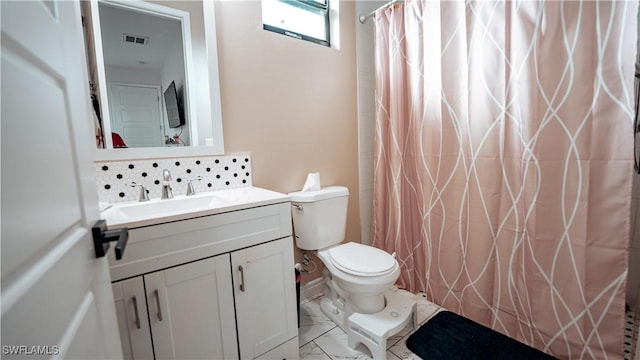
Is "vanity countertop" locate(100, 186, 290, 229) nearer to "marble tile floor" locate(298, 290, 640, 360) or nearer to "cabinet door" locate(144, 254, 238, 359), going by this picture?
"cabinet door" locate(144, 254, 238, 359)

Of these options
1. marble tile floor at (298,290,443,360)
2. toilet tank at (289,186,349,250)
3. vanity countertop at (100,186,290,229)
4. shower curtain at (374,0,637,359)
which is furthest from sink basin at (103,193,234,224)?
shower curtain at (374,0,637,359)

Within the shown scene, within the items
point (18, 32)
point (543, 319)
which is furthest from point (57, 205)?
point (543, 319)

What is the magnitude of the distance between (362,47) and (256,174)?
4.10 feet

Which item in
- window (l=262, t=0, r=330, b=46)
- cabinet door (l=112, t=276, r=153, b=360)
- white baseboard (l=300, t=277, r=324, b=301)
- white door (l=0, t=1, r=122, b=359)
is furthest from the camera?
white baseboard (l=300, t=277, r=324, b=301)

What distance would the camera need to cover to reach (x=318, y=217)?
167cm

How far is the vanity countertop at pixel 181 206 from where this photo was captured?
3.18 ft

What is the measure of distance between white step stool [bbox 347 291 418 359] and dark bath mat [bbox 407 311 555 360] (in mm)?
105

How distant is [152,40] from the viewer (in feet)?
4.50

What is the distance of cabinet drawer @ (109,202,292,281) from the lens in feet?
3.11

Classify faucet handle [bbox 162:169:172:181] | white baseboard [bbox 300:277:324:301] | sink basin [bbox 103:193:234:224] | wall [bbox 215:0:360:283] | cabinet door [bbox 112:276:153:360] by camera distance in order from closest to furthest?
cabinet door [bbox 112:276:153:360] < sink basin [bbox 103:193:234:224] < faucet handle [bbox 162:169:172:181] < wall [bbox 215:0:360:283] < white baseboard [bbox 300:277:324:301]

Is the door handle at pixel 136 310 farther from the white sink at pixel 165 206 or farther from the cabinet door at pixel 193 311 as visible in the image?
the white sink at pixel 165 206

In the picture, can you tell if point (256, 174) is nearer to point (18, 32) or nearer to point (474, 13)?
point (18, 32)

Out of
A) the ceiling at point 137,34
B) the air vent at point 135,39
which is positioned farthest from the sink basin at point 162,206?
the air vent at point 135,39

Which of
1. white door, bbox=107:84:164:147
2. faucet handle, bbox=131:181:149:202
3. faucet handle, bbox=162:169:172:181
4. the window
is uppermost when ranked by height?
the window
